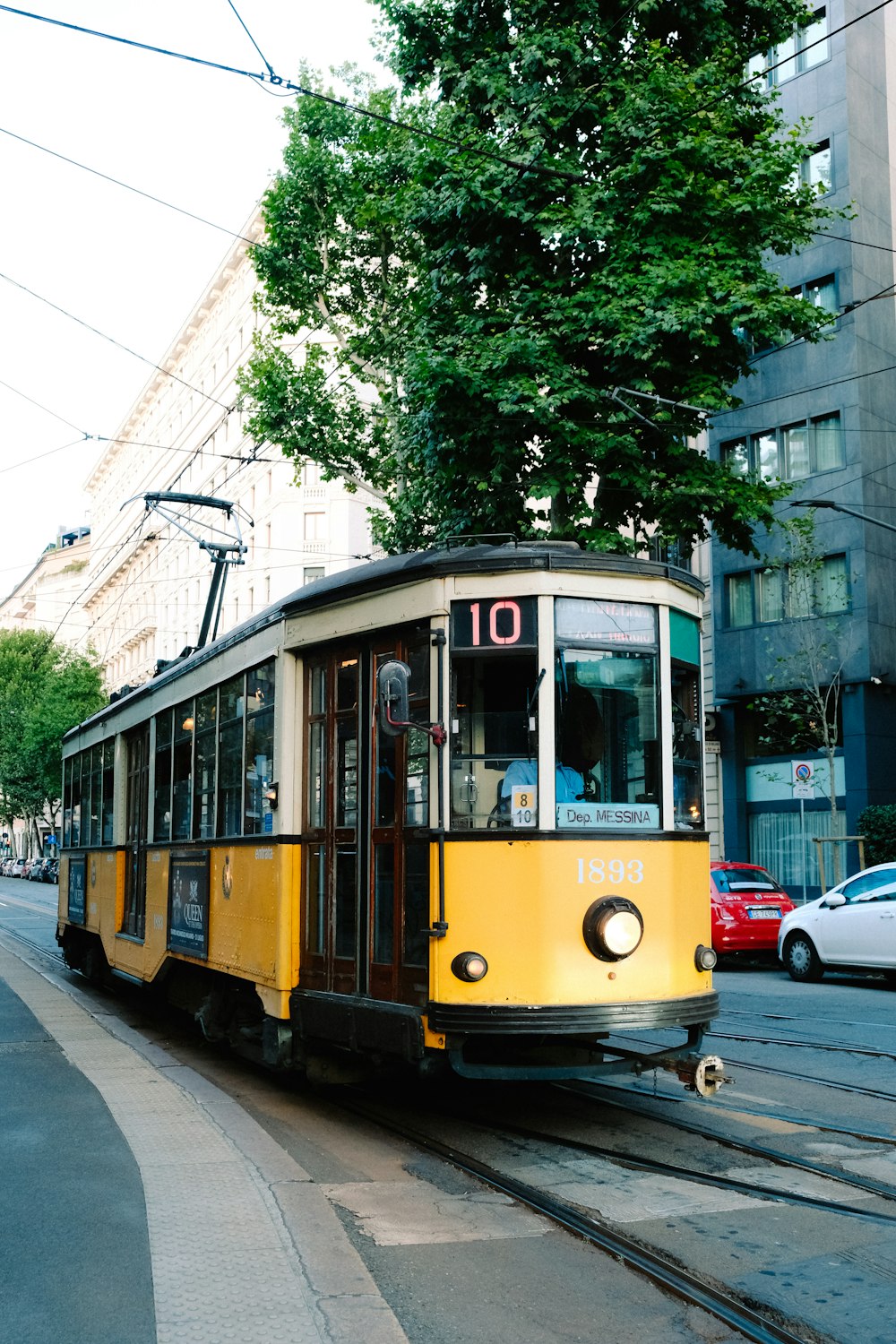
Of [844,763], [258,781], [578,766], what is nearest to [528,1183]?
[578,766]

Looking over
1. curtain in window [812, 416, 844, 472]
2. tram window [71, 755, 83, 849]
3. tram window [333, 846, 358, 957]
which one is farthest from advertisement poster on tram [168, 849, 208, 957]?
A: curtain in window [812, 416, 844, 472]

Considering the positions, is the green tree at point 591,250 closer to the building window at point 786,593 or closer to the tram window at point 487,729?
the tram window at point 487,729

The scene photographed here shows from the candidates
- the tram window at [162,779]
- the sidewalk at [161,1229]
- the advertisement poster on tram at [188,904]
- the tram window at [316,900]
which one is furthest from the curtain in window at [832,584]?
the sidewalk at [161,1229]

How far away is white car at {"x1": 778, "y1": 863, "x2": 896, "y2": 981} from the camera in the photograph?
15.8 metres

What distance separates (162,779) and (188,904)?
1.75 metres

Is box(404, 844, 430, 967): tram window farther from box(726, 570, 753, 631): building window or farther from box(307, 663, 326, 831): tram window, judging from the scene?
box(726, 570, 753, 631): building window

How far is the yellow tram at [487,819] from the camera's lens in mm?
6875

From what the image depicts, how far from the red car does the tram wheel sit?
2.29 meters

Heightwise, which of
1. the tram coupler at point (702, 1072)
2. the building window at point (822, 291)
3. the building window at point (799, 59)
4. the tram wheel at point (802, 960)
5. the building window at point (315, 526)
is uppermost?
the building window at point (799, 59)

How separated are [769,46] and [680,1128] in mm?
14324

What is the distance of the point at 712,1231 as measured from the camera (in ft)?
18.3

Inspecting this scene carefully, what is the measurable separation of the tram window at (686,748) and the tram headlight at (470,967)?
1.34 m

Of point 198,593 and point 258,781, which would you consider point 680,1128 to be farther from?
point 198,593

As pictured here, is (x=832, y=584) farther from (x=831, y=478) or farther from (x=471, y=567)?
(x=471, y=567)
